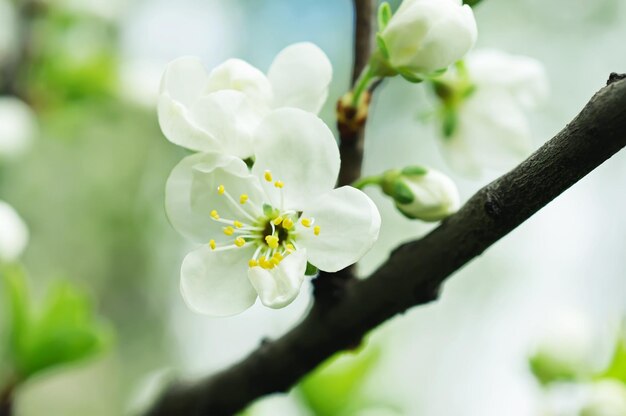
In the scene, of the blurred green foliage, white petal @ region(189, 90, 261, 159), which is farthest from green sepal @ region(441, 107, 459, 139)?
the blurred green foliage

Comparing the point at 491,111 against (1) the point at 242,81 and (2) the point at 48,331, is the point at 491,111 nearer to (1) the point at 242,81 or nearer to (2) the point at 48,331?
(1) the point at 242,81

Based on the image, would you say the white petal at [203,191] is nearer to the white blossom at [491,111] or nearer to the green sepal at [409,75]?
the green sepal at [409,75]

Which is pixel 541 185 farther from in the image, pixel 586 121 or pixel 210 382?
pixel 210 382

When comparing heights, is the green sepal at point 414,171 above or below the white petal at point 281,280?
above

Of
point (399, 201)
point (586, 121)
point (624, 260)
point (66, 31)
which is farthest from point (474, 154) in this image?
point (624, 260)

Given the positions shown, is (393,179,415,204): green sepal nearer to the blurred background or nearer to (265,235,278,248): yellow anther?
(265,235,278,248): yellow anther

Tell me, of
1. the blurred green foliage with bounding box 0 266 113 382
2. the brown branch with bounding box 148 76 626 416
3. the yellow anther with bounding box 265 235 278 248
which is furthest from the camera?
the blurred green foliage with bounding box 0 266 113 382

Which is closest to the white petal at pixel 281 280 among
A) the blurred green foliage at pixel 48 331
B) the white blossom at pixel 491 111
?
the white blossom at pixel 491 111
